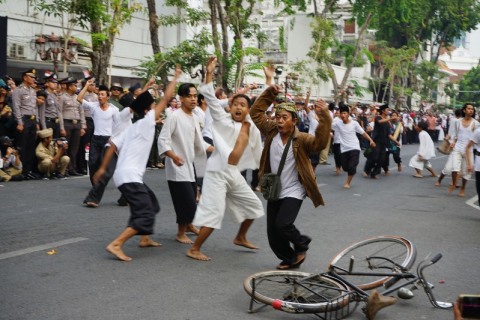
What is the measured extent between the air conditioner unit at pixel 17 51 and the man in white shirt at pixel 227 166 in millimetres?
18716

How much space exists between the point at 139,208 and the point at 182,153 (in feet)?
4.05

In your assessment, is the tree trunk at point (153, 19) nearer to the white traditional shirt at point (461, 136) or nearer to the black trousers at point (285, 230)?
the white traditional shirt at point (461, 136)

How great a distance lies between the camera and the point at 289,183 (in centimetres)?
720

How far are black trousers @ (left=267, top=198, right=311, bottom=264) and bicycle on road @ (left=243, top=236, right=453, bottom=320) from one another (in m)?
0.74

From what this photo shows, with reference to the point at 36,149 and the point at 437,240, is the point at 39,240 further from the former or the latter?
the point at 36,149

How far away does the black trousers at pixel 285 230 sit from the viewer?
22.9 ft

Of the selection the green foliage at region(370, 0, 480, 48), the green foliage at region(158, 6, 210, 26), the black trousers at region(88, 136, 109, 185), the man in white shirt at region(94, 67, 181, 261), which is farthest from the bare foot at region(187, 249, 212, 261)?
the green foliage at region(370, 0, 480, 48)

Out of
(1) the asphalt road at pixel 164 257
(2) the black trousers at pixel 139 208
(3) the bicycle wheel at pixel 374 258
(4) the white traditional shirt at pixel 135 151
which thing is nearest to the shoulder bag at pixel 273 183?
(1) the asphalt road at pixel 164 257

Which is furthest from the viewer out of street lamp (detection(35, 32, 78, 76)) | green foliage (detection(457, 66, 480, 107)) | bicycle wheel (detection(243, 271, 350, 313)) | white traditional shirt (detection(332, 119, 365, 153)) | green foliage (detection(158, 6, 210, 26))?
green foliage (detection(457, 66, 480, 107))

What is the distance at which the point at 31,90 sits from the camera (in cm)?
1417

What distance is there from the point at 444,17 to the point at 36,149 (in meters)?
41.0

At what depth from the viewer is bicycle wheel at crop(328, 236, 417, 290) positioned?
20.0 feet

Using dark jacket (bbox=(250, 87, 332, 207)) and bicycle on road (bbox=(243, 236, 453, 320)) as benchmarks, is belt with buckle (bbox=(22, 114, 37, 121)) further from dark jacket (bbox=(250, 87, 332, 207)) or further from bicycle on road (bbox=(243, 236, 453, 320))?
bicycle on road (bbox=(243, 236, 453, 320))

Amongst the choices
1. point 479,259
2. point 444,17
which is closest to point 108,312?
point 479,259
